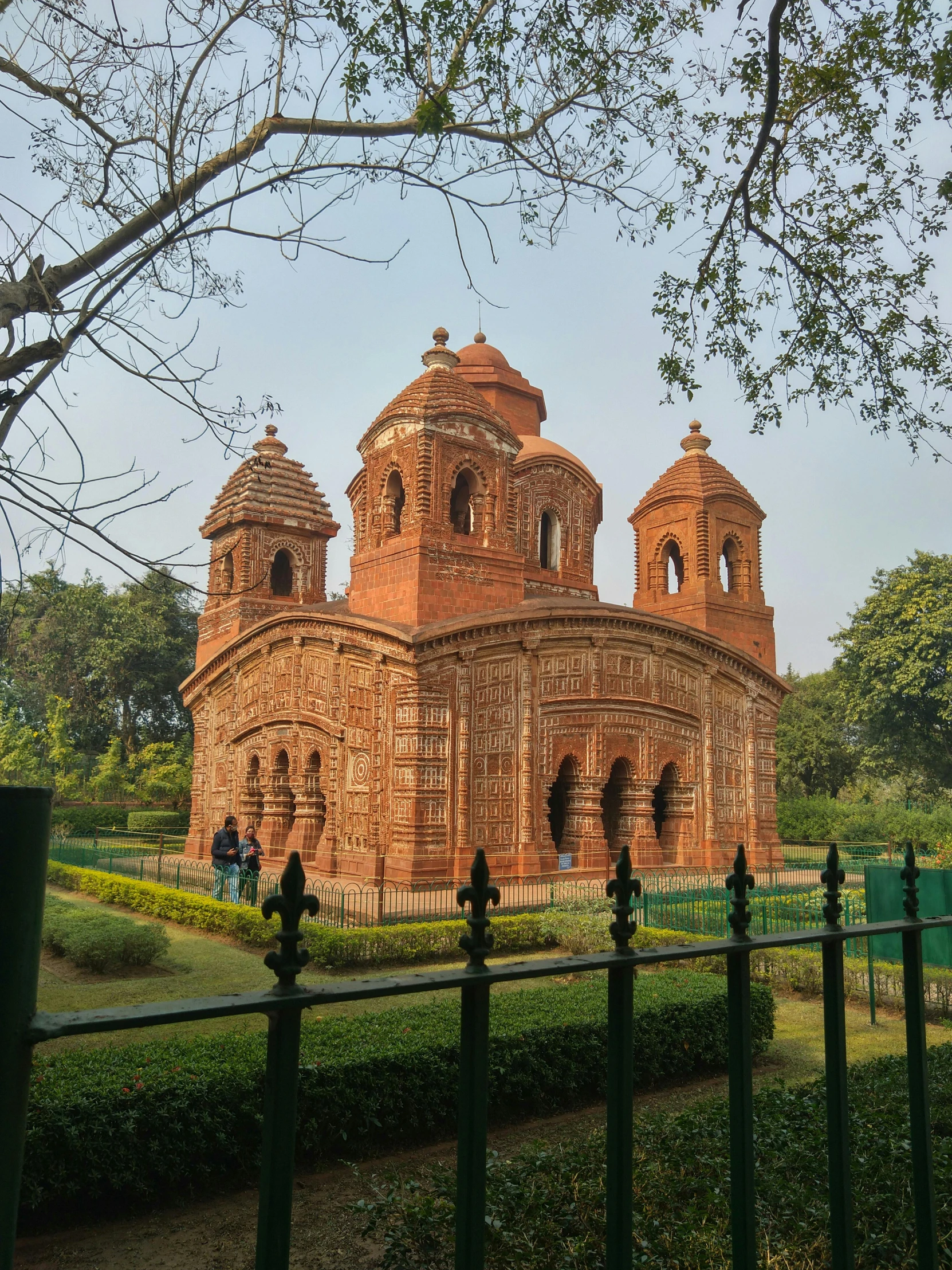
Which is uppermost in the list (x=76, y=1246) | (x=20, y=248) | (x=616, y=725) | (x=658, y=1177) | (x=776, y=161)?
(x=776, y=161)

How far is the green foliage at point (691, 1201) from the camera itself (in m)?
2.99

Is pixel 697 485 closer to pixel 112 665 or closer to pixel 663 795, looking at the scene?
pixel 663 795

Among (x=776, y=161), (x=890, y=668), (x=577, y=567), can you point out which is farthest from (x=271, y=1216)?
(x=890, y=668)

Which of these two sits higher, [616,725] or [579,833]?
[616,725]

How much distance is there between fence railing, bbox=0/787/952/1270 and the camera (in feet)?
3.69

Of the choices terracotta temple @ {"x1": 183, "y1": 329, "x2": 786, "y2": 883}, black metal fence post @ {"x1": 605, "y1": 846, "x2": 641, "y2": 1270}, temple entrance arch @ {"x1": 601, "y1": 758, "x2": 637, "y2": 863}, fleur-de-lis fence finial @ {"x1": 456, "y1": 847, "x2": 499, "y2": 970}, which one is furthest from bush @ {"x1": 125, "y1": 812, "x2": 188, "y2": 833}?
fleur-de-lis fence finial @ {"x1": 456, "y1": 847, "x2": 499, "y2": 970}

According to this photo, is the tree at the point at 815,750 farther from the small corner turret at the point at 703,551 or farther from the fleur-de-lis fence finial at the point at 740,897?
the fleur-de-lis fence finial at the point at 740,897

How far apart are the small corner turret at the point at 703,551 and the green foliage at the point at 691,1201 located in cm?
1719

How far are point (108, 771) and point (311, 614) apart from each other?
17.2 meters

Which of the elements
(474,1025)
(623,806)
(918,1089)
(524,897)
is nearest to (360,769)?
(524,897)

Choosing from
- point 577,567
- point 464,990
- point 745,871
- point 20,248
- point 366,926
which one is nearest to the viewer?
point 464,990

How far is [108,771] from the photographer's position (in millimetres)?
30547

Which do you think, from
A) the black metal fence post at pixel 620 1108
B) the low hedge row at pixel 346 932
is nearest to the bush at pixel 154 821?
the low hedge row at pixel 346 932

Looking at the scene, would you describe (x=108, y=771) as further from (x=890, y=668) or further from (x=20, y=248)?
(x=20, y=248)
